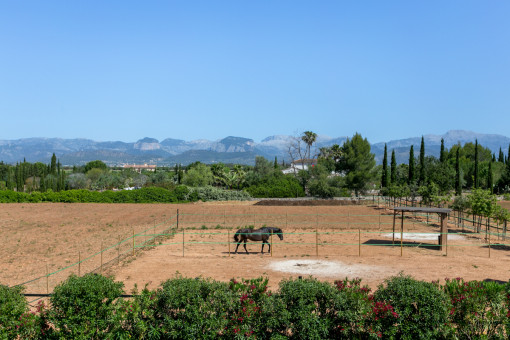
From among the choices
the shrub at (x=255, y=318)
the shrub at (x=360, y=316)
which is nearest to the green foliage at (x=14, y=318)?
the shrub at (x=255, y=318)

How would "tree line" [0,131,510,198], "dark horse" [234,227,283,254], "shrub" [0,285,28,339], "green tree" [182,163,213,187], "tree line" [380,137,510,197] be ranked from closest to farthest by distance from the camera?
"shrub" [0,285,28,339]
"dark horse" [234,227,283,254]
"tree line" [380,137,510,197]
"tree line" [0,131,510,198]
"green tree" [182,163,213,187]

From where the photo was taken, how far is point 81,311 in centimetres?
862

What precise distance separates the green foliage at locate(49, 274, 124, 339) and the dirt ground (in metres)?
2.75

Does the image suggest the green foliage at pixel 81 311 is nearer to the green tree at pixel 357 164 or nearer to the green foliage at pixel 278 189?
the green foliage at pixel 278 189

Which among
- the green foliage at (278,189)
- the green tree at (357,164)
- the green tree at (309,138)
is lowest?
the green foliage at (278,189)

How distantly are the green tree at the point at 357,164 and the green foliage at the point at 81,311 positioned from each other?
5396 centimetres

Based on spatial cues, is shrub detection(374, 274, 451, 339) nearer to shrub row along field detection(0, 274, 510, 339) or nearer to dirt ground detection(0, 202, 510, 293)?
shrub row along field detection(0, 274, 510, 339)

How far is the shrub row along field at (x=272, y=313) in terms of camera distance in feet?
28.1

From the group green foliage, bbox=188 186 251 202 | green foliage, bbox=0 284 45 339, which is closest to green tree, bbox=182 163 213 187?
green foliage, bbox=188 186 251 202

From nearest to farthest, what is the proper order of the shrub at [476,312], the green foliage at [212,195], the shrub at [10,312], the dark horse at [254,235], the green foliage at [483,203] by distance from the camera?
1. the shrub at [10,312]
2. the shrub at [476,312]
3. the dark horse at [254,235]
4. the green foliage at [483,203]
5. the green foliage at [212,195]

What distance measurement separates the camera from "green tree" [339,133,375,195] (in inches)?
2372

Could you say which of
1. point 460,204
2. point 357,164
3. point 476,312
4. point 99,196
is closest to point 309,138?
point 357,164

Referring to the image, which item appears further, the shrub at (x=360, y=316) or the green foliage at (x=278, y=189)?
the green foliage at (x=278, y=189)

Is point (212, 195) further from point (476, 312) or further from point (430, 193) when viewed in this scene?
point (476, 312)
